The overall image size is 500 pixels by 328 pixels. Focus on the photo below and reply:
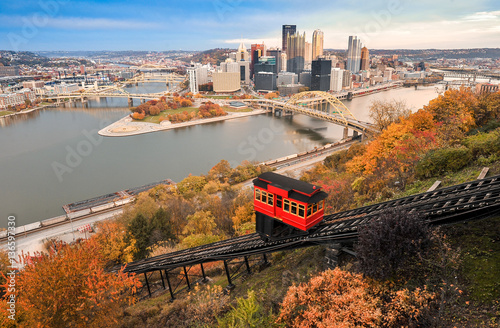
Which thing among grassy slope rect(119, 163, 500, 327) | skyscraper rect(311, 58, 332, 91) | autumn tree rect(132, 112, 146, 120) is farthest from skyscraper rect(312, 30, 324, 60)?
grassy slope rect(119, 163, 500, 327)

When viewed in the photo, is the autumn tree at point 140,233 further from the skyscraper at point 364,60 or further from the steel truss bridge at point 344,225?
the skyscraper at point 364,60

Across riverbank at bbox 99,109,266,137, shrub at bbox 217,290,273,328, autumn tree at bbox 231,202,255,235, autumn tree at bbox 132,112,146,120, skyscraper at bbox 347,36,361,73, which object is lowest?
riverbank at bbox 99,109,266,137

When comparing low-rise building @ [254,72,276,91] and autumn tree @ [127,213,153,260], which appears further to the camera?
low-rise building @ [254,72,276,91]

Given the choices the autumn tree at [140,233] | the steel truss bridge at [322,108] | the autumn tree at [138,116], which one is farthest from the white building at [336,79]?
the autumn tree at [140,233]

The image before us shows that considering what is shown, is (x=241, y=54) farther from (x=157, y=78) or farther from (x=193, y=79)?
(x=193, y=79)

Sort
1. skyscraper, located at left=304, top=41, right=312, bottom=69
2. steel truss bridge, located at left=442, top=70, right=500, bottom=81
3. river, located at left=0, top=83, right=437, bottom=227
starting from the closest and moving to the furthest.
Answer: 1. river, located at left=0, top=83, right=437, bottom=227
2. steel truss bridge, located at left=442, top=70, right=500, bottom=81
3. skyscraper, located at left=304, top=41, right=312, bottom=69

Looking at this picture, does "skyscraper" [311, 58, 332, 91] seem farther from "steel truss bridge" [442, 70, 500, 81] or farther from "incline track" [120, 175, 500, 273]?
"incline track" [120, 175, 500, 273]

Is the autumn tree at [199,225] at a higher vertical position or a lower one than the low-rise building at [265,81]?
lower

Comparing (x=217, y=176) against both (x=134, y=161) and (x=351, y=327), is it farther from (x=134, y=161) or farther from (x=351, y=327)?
(x=351, y=327)
